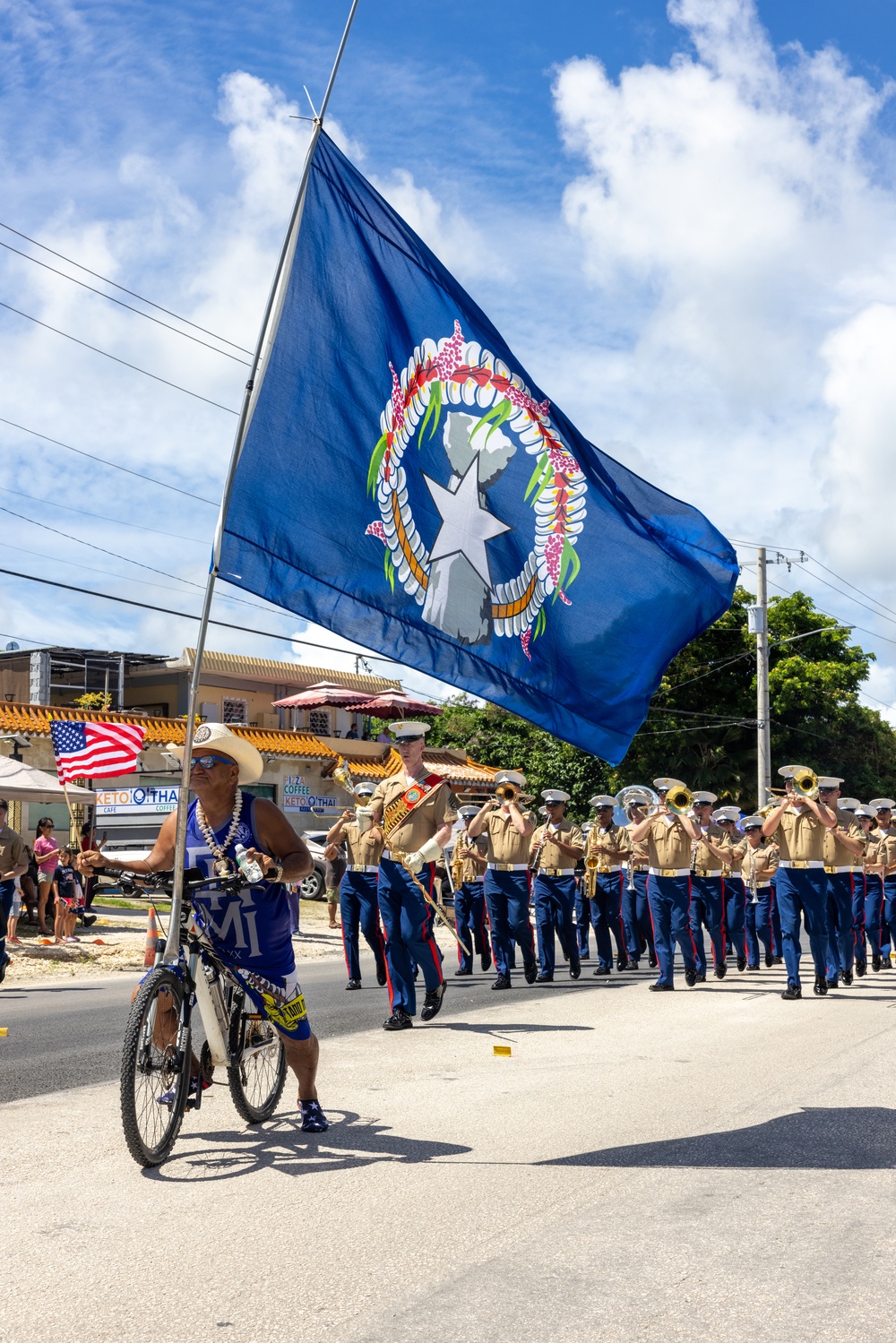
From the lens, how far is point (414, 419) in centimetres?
707

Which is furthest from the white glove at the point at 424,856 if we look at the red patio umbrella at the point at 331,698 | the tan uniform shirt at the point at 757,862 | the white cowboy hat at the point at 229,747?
the red patio umbrella at the point at 331,698

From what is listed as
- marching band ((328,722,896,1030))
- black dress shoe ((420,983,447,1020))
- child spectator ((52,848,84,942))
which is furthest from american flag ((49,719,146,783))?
black dress shoe ((420,983,447,1020))

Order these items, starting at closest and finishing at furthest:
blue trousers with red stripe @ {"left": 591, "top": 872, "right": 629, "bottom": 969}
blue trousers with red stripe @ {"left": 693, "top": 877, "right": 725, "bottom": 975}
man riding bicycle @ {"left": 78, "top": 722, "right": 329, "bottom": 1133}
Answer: man riding bicycle @ {"left": 78, "top": 722, "right": 329, "bottom": 1133}, blue trousers with red stripe @ {"left": 693, "top": 877, "right": 725, "bottom": 975}, blue trousers with red stripe @ {"left": 591, "top": 872, "right": 629, "bottom": 969}

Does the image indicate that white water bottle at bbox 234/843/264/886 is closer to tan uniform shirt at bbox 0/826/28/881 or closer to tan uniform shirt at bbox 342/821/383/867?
tan uniform shirt at bbox 342/821/383/867

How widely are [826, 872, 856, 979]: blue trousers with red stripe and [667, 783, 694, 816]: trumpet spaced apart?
1681 millimetres

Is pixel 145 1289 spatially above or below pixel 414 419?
below

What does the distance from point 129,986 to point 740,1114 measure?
9696 mm

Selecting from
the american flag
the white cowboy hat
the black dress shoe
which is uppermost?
the american flag

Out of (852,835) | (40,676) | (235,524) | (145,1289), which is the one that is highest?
(40,676)

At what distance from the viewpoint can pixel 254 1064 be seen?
20.9 feet

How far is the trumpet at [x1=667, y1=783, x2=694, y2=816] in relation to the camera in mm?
14625

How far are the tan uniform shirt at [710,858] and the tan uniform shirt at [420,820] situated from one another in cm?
592

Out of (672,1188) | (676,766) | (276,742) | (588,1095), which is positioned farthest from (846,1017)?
(676,766)

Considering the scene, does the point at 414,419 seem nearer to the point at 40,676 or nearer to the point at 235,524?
the point at 235,524
